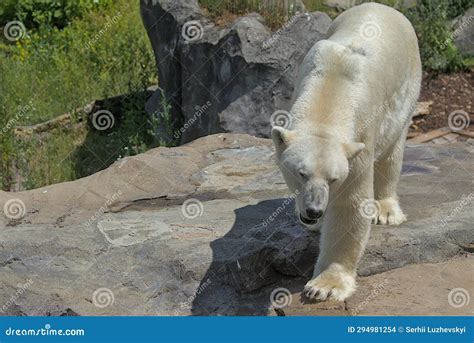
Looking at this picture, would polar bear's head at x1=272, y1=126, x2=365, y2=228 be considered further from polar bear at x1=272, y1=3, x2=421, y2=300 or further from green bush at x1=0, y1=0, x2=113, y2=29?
green bush at x1=0, y1=0, x2=113, y2=29

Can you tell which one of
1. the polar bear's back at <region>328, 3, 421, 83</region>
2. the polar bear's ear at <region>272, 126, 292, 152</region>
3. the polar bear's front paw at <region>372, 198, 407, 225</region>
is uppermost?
the polar bear's back at <region>328, 3, 421, 83</region>

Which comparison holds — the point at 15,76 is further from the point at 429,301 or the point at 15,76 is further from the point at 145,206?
the point at 429,301

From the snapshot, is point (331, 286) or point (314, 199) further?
point (331, 286)

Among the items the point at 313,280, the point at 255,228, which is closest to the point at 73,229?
the point at 255,228

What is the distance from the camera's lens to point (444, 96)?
386 inches

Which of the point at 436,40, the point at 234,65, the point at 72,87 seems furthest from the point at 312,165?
the point at 72,87

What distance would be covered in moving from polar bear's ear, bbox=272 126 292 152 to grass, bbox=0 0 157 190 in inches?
171

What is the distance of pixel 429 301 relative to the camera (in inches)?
181

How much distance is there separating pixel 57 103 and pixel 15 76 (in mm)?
775

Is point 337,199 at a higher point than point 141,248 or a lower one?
higher

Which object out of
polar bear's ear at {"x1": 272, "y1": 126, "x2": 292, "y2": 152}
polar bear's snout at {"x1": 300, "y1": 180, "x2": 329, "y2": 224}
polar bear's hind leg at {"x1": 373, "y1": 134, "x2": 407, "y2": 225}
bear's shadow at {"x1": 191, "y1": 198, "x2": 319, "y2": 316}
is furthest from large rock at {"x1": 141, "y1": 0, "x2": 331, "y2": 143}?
polar bear's snout at {"x1": 300, "y1": 180, "x2": 329, "y2": 224}

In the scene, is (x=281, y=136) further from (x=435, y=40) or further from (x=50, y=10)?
(x=50, y=10)

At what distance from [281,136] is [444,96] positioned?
613 centimetres

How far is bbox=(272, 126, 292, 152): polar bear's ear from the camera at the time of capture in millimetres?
4121
